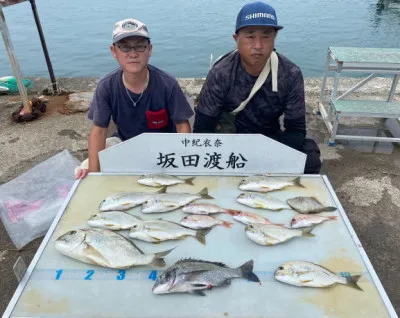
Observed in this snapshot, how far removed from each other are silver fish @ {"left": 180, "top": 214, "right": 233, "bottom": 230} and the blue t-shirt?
1402 mm

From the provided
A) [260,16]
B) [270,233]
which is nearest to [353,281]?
[270,233]

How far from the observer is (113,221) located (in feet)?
6.96

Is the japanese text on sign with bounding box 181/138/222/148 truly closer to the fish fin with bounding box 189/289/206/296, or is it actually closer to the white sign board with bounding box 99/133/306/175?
the white sign board with bounding box 99/133/306/175

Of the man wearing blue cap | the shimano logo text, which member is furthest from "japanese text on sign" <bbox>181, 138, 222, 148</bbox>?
the shimano logo text

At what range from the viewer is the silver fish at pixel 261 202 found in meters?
2.29

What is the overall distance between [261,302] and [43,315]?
1.06 m

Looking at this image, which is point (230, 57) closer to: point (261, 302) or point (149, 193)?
point (149, 193)

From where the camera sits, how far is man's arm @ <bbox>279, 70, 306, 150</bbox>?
3.23 meters

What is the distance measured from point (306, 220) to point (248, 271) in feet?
1.85

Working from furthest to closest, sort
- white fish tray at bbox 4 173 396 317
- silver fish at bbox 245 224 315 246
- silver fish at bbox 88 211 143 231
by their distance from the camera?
silver fish at bbox 88 211 143 231 < silver fish at bbox 245 224 315 246 < white fish tray at bbox 4 173 396 317

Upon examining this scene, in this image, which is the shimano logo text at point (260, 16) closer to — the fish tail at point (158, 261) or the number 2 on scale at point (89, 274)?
the fish tail at point (158, 261)

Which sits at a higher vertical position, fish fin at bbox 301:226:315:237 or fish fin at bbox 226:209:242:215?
fish fin at bbox 226:209:242:215

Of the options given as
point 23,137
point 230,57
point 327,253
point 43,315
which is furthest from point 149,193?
point 23,137

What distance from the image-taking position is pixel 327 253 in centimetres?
194
